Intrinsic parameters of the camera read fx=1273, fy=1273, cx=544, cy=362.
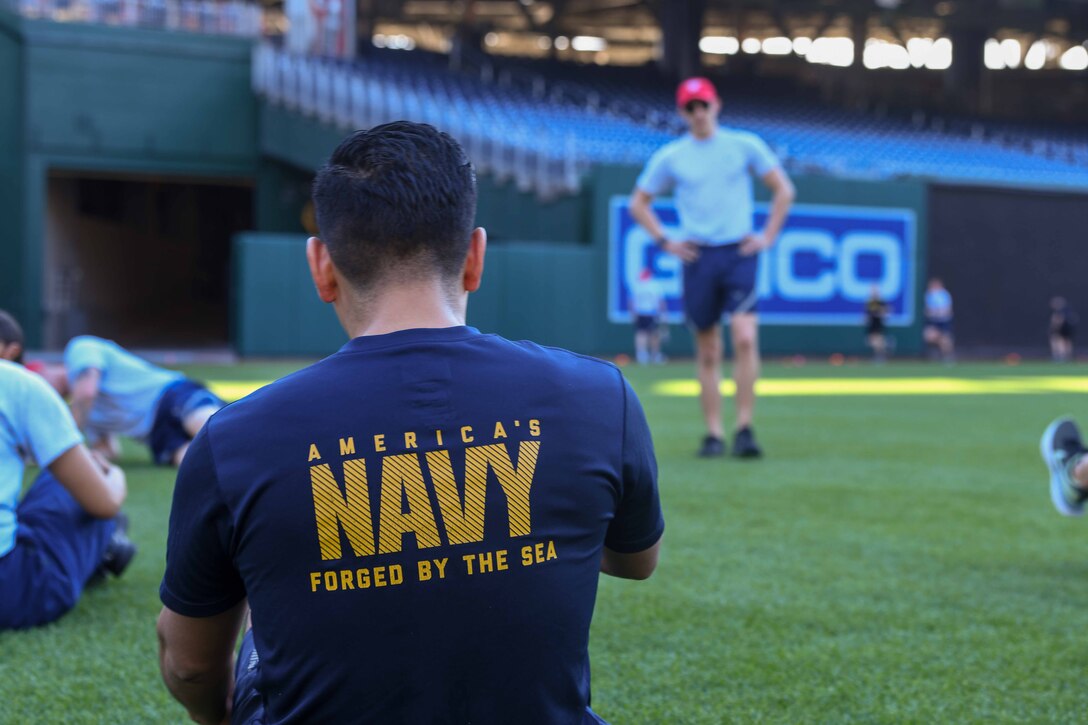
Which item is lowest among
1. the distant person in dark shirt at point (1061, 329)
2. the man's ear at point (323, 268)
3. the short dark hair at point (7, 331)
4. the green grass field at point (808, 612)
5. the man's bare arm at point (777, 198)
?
the distant person in dark shirt at point (1061, 329)

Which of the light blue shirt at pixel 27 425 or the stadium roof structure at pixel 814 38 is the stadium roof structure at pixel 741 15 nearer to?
the stadium roof structure at pixel 814 38

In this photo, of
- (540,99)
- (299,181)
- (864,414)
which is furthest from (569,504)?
(540,99)

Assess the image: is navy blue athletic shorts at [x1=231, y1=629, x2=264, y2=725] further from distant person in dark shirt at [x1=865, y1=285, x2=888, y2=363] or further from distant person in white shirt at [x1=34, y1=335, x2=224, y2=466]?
distant person in dark shirt at [x1=865, y1=285, x2=888, y2=363]

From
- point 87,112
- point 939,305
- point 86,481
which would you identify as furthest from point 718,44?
point 86,481

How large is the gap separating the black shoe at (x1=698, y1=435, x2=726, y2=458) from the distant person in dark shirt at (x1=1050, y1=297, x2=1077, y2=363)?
18.4 metres

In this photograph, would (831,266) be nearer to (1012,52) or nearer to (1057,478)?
(1057,478)

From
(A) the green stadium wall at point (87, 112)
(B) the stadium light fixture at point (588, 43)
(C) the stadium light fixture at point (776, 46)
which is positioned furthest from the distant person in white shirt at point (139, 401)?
(C) the stadium light fixture at point (776, 46)

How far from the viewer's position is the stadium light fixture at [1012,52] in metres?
40.4

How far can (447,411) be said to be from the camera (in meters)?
1.52

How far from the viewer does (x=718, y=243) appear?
24.3ft

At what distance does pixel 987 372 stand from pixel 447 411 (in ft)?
61.9

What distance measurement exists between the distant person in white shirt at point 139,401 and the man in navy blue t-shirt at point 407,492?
5063mm

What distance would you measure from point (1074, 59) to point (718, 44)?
11483 millimetres

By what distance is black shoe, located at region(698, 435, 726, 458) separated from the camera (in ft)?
24.5
